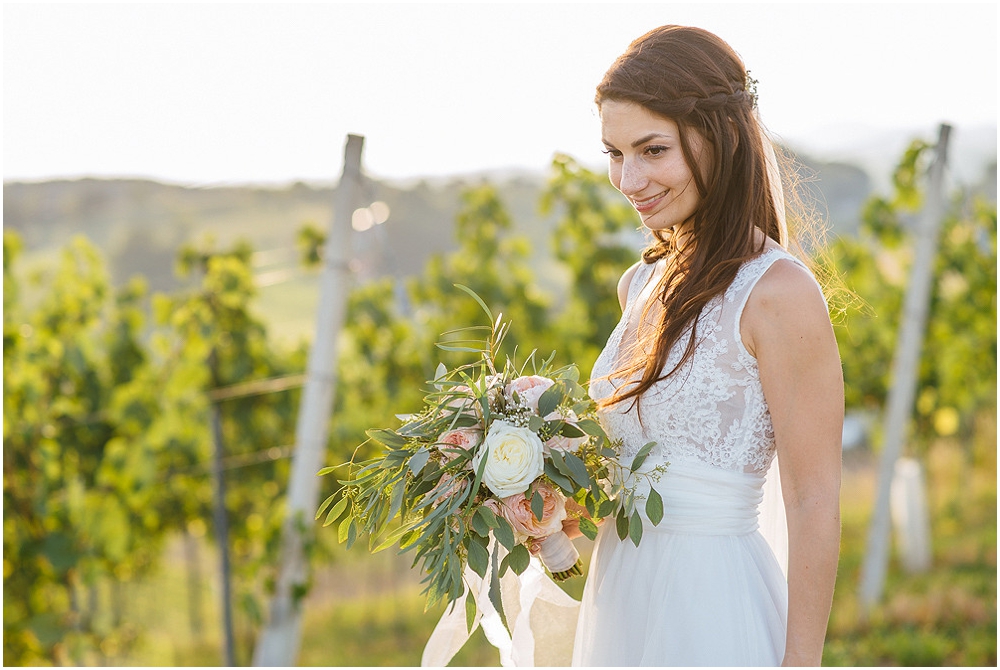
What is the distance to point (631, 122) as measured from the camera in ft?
5.85

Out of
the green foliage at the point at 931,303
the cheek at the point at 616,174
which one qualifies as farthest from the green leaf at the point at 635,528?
the green foliage at the point at 931,303

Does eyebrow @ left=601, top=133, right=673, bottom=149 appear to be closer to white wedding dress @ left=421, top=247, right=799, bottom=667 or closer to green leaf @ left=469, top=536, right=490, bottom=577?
white wedding dress @ left=421, top=247, right=799, bottom=667

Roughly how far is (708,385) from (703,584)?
0.43m

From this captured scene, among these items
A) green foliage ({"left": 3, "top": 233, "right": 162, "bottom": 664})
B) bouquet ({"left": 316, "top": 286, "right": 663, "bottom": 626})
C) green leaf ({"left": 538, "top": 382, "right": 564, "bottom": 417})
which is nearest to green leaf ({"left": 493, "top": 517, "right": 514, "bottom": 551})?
bouquet ({"left": 316, "top": 286, "right": 663, "bottom": 626})

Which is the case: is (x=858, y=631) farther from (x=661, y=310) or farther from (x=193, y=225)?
(x=193, y=225)

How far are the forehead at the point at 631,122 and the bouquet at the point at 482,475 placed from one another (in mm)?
514

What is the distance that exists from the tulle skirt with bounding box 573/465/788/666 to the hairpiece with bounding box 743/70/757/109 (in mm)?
814

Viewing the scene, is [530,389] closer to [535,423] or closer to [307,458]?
[535,423]

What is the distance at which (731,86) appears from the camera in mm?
1820

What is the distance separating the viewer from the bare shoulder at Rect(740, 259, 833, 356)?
5.36 ft

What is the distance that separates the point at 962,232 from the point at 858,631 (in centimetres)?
264

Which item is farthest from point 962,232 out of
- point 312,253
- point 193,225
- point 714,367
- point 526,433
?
point 193,225

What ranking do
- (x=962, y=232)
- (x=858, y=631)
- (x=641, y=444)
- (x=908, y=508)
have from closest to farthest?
(x=641, y=444), (x=858, y=631), (x=962, y=232), (x=908, y=508)

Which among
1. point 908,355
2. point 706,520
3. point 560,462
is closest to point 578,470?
point 560,462
